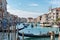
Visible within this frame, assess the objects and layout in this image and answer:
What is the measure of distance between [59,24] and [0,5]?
16.2 m

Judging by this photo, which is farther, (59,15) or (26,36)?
(59,15)

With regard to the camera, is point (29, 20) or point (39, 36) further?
point (29, 20)

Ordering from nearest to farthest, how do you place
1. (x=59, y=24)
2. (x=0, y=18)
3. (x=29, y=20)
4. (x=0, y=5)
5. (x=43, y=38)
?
1. (x=43, y=38)
2. (x=0, y=18)
3. (x=0, y=5)
4. (x=59, y=24)
5. (x=29, y=20)

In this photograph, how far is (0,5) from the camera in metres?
30.7

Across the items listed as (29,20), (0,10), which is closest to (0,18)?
(0,10)

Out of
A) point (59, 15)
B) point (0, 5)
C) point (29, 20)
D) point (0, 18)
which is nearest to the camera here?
point (0, 18)

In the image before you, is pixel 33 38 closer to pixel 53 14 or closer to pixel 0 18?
pixel 0 18

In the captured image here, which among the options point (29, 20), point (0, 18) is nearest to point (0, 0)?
point (0, 18)

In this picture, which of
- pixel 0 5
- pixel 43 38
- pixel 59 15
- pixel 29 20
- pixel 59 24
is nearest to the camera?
pixel 43 38

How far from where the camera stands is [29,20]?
4085 inches

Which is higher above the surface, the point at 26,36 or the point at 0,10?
the point at 0,10

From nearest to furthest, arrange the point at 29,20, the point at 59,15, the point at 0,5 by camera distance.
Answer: the point at 0,5, the point at 59,15, the point at 29,20

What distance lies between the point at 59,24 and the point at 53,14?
13.9 m

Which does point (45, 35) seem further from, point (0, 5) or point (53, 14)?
point (53, 14)
